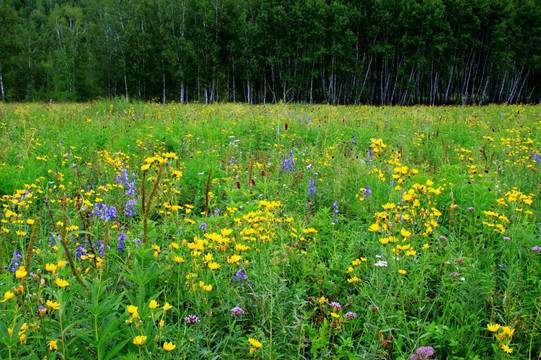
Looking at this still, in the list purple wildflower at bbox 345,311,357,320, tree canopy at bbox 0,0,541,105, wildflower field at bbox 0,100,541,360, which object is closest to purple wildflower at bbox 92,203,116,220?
wildflower field at bbox 0,100,541,360

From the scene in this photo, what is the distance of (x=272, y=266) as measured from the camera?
76.4 inches

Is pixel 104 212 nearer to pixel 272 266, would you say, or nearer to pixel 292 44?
pixel 272 266

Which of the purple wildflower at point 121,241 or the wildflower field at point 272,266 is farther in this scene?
the purple wildflower at point 121,241

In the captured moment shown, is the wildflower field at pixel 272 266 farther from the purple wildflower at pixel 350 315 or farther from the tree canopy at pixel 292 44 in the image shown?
the tree canopy at pixel 292 44

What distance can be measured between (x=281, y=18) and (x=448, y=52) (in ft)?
52.1

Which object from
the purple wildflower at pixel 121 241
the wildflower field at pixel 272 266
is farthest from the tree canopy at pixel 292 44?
the purple wildflower at pixel 121 241

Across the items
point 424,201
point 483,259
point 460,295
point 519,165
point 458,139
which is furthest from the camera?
point 458,139

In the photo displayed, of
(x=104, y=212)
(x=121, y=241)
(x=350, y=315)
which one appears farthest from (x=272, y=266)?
(x=104, y=212)

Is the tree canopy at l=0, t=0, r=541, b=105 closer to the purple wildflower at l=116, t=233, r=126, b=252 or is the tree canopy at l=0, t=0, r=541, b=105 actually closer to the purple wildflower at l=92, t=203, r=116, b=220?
the purple wildflower at l=92, t=203, r=116, b=220

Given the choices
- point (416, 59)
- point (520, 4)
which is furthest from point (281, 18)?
point (520, 4)

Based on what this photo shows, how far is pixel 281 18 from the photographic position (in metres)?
28.7

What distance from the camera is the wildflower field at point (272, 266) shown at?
134cm

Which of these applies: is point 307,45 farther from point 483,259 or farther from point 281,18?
point 483,259

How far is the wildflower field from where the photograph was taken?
1341mm
